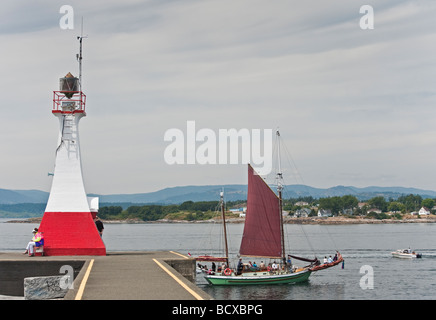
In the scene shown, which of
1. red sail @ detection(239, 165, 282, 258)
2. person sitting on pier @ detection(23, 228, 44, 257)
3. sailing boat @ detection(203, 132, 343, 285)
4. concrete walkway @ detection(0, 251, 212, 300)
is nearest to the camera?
concrete walkway @ detection(0, 251, 212, 300)

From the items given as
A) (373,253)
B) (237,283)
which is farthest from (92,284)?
(373,253)

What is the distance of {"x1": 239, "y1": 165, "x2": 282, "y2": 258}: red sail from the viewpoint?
53.5 metres

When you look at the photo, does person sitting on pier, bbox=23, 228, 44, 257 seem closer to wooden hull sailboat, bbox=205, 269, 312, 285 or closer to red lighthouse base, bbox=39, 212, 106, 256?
red lighthouse base, bbox=39, 212, 106, 256

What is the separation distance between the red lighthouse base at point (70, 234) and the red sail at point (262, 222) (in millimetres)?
26960

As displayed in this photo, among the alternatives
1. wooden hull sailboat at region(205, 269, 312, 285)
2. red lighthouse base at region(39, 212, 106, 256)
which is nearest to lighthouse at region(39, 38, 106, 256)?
red lighthouse base at region(39, 212, 106, 256)

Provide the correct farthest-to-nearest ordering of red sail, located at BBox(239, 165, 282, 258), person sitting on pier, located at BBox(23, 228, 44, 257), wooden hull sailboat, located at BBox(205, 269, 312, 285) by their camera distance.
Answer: red sail, located at BBox(239, 165, 282, 258)
wooden hull sailboat, located at BBox(205, 269, 312, 285)
person sitting on pier, located at BBox(23, 228, 44, 257)

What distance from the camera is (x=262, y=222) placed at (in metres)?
53.5

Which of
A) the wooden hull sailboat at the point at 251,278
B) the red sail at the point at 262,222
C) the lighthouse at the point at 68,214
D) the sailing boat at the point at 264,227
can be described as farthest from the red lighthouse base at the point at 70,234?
the red sail at the point at 262,222

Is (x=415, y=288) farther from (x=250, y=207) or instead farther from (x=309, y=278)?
(x=250, y=207)

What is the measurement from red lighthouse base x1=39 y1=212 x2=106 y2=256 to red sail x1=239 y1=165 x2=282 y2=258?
26960 millimetres

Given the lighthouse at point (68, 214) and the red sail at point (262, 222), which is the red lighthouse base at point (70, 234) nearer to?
the lighthouse at point (68, 214)

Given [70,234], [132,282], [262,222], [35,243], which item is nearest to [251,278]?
[262,222]
